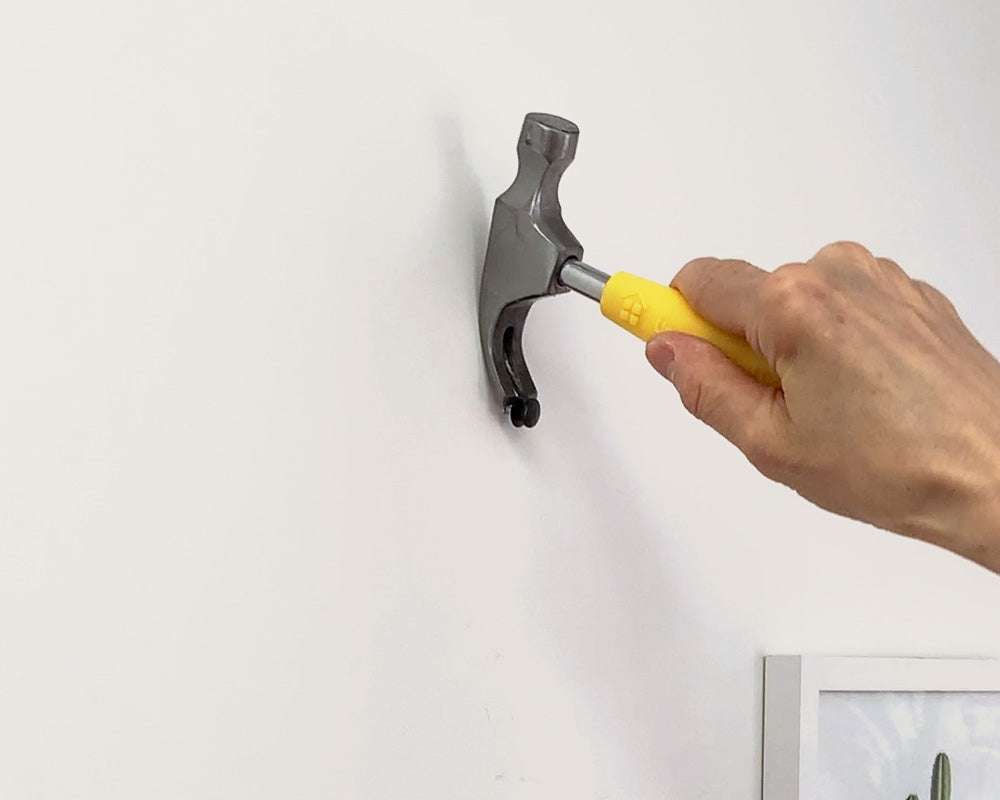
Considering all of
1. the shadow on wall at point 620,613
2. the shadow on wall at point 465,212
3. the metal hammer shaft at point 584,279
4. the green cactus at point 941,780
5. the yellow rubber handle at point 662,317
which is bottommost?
the green cactus at point 941,780

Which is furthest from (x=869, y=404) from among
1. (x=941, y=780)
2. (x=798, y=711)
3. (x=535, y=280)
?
(x=941, y=780)

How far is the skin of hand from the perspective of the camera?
1.38 ft

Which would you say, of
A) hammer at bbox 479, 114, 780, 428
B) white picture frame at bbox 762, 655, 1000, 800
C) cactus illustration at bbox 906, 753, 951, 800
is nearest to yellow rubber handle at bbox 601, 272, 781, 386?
hammer at bbox 479, 114, 780, 428

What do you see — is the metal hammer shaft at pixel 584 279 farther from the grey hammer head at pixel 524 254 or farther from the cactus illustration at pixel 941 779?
the cactus illustration at pixel 941 779

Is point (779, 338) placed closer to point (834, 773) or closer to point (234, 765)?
point (234, 765)

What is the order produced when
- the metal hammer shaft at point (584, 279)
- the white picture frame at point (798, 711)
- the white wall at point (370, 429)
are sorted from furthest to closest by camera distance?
the white picture frame at point (798, 711) < the metal hammer shaft at point (584, 279) < the white wall at point (370, 429)

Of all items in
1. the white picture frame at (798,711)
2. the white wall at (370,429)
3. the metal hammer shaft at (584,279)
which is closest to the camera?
the white wall at (370,429)

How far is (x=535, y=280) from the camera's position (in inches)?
20.7

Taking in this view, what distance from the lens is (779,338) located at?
0.44 m

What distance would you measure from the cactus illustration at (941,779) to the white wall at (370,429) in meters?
0.08

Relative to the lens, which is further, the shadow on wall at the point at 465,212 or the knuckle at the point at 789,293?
the shadow on wall at the point at 465,212

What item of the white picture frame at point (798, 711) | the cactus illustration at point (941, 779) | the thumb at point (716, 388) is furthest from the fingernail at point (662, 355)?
the cactus illustration at point (941, 779)

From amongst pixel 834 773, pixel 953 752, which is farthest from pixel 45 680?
pixel 953 752

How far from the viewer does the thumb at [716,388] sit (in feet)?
1.49
